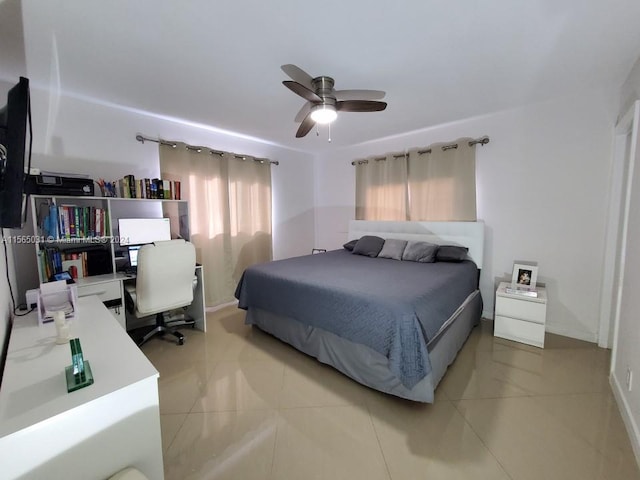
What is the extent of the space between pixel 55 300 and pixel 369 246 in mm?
3055

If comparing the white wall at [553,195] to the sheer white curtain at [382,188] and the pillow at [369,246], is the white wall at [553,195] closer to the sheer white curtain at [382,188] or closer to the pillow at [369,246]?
the sheer white curtain at [382,188]

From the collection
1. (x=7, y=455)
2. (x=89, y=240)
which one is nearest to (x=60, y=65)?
(x=89, y=240)

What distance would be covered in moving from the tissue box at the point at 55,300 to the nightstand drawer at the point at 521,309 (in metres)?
3.44

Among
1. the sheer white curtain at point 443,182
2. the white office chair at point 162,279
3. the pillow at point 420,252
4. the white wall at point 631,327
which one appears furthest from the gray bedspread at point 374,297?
the white wall at point 631,327

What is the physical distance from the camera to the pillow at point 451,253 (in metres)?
3.01

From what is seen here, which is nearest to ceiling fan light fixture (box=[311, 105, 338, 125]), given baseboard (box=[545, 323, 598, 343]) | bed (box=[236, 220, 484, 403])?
bed (box=[236, 220, 484, 403])

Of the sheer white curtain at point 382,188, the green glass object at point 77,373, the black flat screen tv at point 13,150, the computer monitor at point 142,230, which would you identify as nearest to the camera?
the green glass object at point 77,373

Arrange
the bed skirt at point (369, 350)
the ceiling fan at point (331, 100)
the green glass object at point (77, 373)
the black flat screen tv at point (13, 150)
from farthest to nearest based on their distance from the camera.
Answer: the ceiling fan at point (331, 100), the bed skirt at point (369, 350), the black flat screen tv at point (13, 150), the green glass object at point (77, 373)

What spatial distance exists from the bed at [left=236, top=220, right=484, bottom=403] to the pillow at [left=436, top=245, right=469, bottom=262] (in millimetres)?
65

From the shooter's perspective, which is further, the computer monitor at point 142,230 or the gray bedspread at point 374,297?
the computer monitor at point 142,230

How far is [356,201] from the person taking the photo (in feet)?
14.3

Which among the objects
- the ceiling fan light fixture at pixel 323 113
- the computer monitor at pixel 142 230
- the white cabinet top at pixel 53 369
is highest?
the ceiling fan light fixture at pixel 323 113

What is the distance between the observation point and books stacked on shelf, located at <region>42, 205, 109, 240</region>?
2.21 metres

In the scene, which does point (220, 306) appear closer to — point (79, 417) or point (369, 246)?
point (369, 246)
